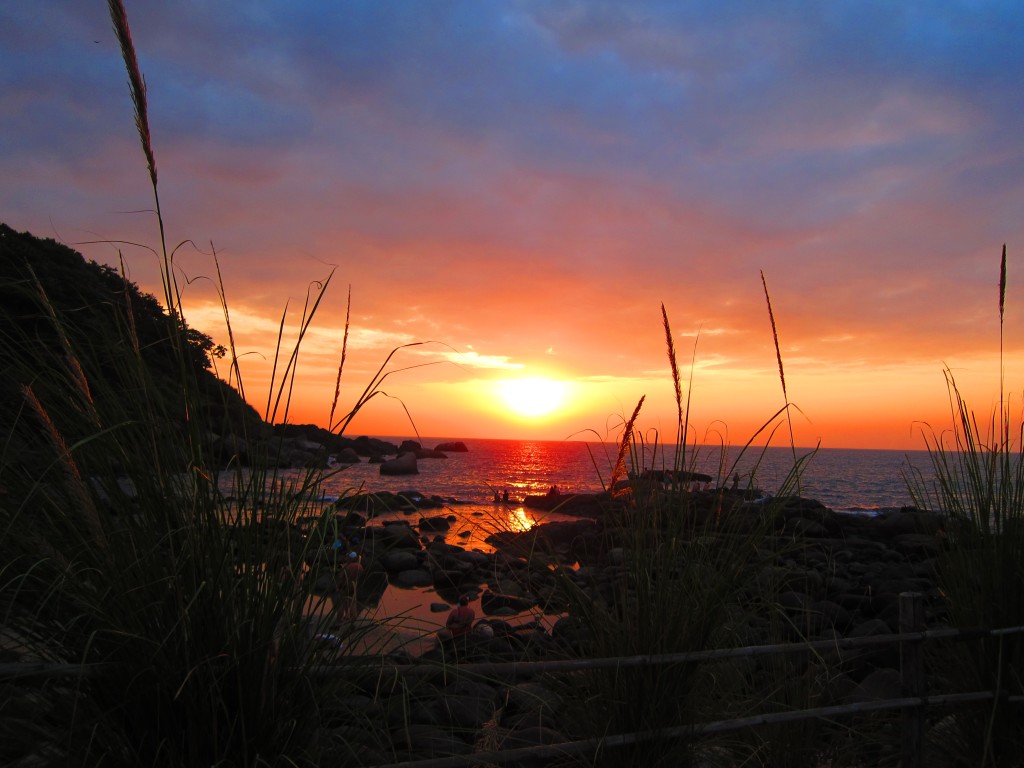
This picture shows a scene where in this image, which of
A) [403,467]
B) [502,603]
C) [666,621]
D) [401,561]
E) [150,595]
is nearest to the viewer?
[150,595]

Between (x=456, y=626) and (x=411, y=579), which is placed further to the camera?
(x=411, y=579)

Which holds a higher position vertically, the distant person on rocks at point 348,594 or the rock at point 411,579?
the distant person on rocks at point 348,594

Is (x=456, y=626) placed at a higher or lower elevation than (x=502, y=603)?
higher

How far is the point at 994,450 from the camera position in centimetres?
274

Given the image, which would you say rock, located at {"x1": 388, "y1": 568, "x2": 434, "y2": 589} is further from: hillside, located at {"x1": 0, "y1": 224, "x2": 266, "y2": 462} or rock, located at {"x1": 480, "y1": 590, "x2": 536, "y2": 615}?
hillside, located at {"x1": 0, "y1": 224, "x2": 266, "y2": 462}

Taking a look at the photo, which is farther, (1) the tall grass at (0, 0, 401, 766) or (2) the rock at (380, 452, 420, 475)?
(2) the rock at (380, 452, 420, 475)

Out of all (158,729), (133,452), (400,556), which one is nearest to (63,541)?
(133,452)

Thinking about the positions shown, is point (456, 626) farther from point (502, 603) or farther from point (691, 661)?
point (502, 603)

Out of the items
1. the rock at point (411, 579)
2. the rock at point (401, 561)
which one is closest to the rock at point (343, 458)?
the rock at point (401, 561)

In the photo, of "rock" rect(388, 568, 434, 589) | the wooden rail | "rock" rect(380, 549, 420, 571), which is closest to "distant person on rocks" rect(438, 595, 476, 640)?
the wooden rail

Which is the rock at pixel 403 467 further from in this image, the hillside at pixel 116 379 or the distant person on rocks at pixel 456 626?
the hillside at pixel 116 379

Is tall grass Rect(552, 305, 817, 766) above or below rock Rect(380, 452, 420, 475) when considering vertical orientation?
above

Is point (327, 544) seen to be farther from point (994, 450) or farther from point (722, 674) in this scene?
point (994, 450)

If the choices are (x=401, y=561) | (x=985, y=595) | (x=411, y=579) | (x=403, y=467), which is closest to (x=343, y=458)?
(x=403, y=467)
